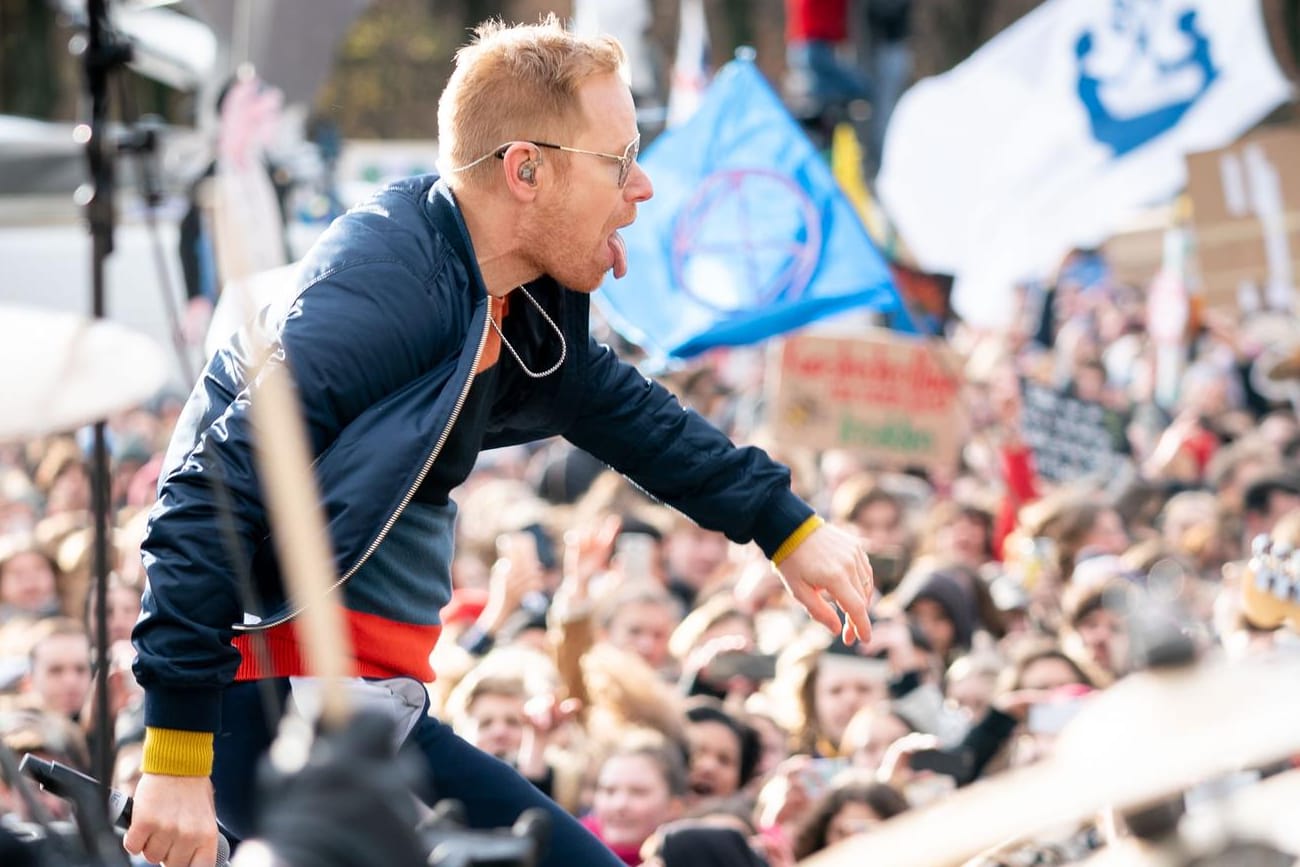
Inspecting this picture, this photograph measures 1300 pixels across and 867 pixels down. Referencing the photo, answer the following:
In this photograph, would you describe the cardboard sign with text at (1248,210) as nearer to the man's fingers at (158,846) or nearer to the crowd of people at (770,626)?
the crowd of people at (770,626)

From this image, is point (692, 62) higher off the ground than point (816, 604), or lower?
higher

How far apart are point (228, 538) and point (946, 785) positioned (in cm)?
280

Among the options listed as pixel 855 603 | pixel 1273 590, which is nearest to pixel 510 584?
pixel 1273 590

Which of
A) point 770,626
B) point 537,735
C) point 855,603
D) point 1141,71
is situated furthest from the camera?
point 1141,71

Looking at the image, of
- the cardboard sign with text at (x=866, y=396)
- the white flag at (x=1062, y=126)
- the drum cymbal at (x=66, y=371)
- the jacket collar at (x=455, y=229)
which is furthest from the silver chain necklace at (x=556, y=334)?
the white flag at (x=1062, y=126)

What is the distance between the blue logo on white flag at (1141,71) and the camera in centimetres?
902

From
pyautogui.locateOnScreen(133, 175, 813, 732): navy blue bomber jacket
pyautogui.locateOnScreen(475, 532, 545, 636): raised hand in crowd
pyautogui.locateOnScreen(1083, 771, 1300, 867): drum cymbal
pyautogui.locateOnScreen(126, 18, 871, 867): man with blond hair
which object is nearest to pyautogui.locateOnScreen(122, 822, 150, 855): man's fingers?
pyautogui.locateOnScreen(126, 18, 871, 867): man with blond hair

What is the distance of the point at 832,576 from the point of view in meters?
3.11

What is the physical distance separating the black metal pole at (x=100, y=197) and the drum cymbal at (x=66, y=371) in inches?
5.2

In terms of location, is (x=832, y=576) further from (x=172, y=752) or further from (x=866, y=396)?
(x=866, y=396)

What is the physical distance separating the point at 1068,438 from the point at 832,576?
6522 millimetres

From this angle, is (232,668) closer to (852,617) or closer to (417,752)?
(417,752)

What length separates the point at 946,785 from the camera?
195 inches

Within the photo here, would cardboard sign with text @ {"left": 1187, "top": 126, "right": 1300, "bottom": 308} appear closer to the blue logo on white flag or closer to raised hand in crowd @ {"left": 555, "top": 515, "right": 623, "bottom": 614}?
the blue logo on white flag
